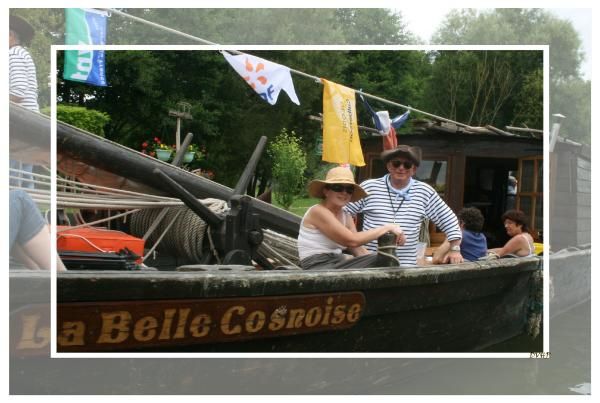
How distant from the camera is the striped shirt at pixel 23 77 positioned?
3.71 m

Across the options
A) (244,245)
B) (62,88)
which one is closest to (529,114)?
(244,245)

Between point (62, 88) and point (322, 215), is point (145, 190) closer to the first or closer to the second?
point (322, 215)

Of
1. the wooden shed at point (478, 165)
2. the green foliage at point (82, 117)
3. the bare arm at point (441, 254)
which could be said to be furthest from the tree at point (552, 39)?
the green foliage at point (82, 117)

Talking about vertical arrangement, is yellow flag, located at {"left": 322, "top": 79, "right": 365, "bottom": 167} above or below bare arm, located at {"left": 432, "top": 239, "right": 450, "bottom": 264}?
above

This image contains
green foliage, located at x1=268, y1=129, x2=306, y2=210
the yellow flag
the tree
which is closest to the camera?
the tree

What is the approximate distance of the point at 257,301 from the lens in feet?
Answer: 11.8

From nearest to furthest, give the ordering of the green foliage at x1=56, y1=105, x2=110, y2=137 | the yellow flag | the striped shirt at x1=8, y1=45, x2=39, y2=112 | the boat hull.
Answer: the boat hull, the striped shirt at x1=8, y1=45, x2=39, y2=112, the yellow flag, the green foliage at x1=56, y1=105, x2=110, y2=137

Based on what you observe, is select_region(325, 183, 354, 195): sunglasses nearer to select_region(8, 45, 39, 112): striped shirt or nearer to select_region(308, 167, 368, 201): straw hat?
select_region(308, 167, 368, 201): straw hat

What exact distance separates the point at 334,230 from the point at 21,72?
1778mm

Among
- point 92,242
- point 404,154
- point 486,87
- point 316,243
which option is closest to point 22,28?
point 92,242

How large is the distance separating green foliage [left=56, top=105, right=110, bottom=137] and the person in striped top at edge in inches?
64.2

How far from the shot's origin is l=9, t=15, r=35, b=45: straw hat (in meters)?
3.77

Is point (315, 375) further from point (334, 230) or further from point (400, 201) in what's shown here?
point (400, 201)

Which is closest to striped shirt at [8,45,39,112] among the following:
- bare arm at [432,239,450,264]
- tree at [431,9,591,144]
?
tree at [431,9,591,144]
